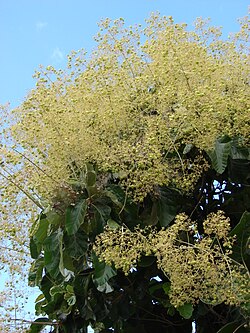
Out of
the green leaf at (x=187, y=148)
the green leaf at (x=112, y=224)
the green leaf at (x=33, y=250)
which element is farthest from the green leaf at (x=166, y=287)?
the green leaf at (x=33, y=250)

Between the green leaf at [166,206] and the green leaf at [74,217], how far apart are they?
0.28 m

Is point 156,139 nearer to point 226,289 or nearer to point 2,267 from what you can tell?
point 226,289

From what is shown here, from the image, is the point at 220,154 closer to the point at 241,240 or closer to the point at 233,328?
the point at 241,240

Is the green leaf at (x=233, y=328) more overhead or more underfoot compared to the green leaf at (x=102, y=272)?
more underfoot

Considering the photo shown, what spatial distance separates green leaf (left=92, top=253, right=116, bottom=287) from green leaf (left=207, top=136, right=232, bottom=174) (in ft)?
1.72

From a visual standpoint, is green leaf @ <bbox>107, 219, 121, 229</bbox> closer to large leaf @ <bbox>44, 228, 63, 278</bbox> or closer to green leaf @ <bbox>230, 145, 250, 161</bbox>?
large leaf @ <bbox>44, 228, 63, 278</bbox>

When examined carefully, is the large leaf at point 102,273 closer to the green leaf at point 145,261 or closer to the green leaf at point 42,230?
the green leaf at point 145,261

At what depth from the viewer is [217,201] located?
8.59 feet

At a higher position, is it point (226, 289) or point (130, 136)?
point (130, 136)

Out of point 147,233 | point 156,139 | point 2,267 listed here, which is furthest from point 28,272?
point 156,139

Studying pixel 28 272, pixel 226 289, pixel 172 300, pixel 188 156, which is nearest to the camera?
pixel 226 289

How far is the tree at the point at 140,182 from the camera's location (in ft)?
7.13

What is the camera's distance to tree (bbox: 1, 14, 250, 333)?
2174 millimetres

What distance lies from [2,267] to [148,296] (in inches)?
27.1
